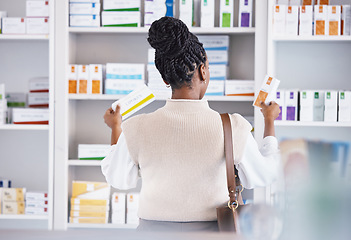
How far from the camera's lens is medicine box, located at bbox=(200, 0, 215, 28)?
2.91m

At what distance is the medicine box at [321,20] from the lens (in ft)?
9.20

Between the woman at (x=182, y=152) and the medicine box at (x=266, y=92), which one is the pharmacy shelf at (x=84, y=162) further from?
the woman at (x=182, y=152)

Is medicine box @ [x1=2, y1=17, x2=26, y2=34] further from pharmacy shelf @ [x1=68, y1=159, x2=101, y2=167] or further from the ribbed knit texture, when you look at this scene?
the ribbed knit texture

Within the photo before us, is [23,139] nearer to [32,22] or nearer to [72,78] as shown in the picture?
[72,78]

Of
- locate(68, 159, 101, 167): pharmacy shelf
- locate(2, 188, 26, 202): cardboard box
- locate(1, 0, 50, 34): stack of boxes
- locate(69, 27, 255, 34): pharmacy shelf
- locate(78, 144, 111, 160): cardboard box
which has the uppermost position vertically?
locate(1, 0, 50, 34): stack of boxes

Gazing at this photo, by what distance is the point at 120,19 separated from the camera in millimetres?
3023

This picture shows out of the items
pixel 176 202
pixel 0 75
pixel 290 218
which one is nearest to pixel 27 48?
pixel 0 75

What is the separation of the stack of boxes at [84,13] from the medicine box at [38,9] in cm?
16

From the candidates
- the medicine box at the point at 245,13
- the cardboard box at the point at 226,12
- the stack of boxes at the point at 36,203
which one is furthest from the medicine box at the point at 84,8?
the stack of boxes at the point at 36,203

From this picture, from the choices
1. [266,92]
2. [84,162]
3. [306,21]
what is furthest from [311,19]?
[84,162]

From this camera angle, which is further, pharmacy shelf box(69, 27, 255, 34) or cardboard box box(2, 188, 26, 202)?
cardboard box box(2, 188, 26, 202)

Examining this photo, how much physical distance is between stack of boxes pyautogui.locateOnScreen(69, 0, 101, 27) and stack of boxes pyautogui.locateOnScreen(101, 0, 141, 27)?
0.05m

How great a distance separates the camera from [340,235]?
307 millimetres

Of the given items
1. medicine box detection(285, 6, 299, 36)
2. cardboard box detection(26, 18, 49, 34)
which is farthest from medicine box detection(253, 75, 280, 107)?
cardboard box detection(26, 18, 49, 34)
